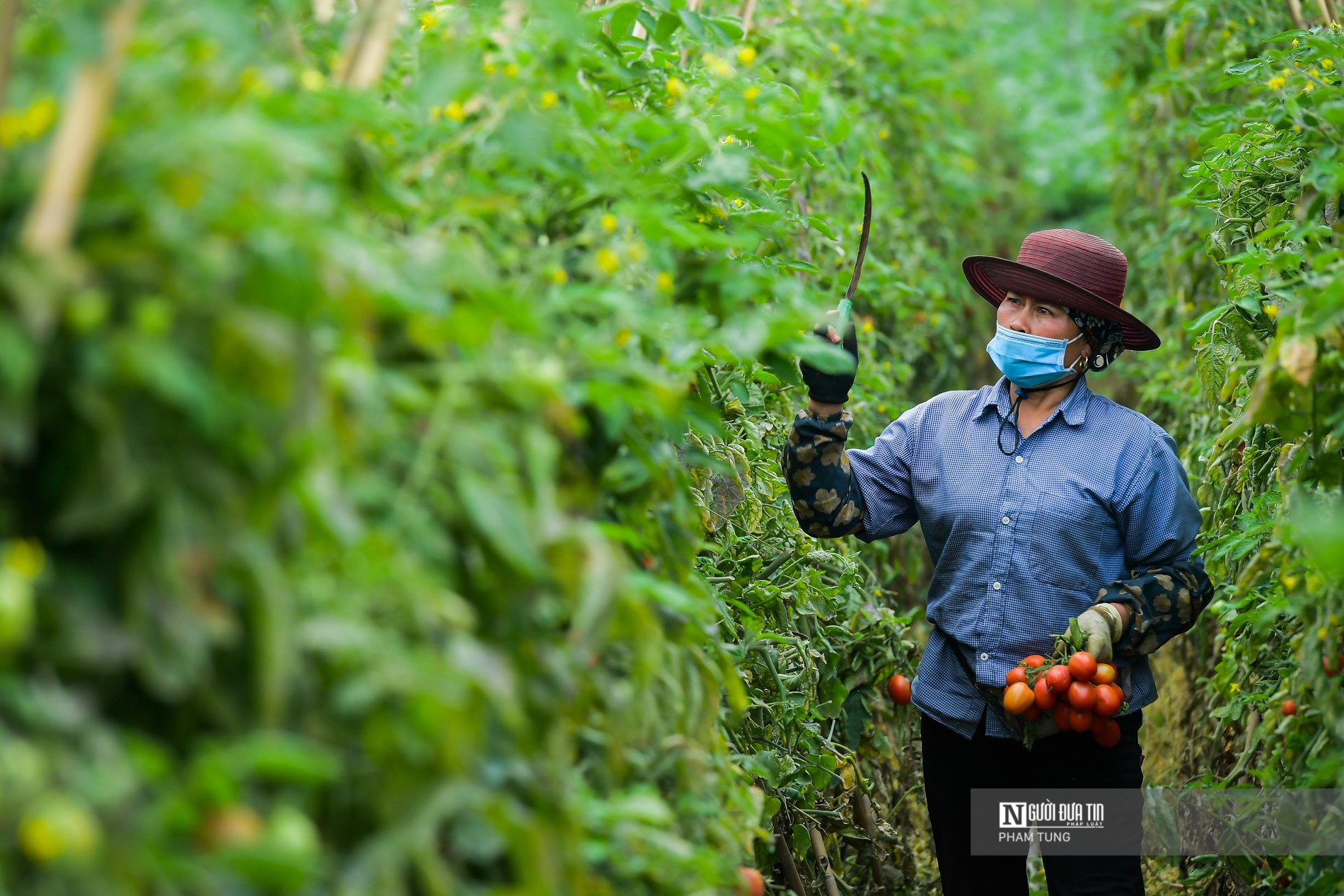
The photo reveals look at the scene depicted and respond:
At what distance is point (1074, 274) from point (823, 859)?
115 cm

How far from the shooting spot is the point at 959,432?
7.55 ft

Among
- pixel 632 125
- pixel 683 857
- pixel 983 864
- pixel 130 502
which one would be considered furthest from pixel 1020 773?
pixel 130 502

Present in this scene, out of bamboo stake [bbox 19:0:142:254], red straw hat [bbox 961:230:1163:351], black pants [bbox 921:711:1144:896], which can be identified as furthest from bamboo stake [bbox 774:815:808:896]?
bamboo stake [bbox 19:0:142:254]

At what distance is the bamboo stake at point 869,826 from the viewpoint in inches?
97.6

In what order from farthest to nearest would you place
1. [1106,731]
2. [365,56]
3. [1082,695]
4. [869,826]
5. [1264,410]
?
[869,826], [1106,731], [1082,695], [1264,410], [365,56]

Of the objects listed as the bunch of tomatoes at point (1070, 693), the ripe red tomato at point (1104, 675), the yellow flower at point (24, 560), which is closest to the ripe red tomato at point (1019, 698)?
the bunch of tomatoes at point (1070, 693)

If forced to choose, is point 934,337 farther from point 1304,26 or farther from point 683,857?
point 683,857

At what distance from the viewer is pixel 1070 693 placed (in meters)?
2.02

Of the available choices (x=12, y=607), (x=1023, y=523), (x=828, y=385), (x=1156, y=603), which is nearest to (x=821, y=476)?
(x=828, y=385)

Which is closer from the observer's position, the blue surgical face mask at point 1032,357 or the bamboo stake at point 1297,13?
the blue surgical face mask at point 1032,357

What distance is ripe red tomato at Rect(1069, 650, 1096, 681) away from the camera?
2004 mm

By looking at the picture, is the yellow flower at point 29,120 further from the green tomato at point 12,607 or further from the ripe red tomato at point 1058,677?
the ripe red tomato at point 1058,677

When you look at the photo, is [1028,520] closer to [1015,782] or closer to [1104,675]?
[1104,675]

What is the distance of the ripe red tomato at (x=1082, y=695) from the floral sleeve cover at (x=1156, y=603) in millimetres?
104
